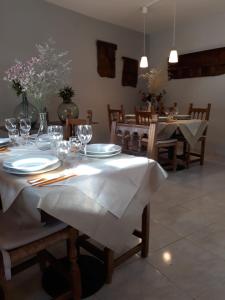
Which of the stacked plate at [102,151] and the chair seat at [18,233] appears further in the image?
the stacked plate at [102,151]

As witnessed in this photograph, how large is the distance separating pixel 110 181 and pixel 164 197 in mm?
1637

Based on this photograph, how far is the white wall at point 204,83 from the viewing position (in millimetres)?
4105

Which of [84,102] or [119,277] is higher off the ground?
[84,102]

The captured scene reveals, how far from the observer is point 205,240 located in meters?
1.78

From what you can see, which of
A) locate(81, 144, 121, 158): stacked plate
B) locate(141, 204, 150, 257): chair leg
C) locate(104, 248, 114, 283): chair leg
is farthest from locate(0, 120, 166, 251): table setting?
locate(141, 204, 150, 257): chair leg

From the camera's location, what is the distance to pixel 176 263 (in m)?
1.54

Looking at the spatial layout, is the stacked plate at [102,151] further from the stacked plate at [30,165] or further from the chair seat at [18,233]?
the chair seat at [18,233]

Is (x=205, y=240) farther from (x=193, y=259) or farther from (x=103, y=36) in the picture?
(x=103, y=36)

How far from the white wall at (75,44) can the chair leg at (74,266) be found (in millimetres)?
2704

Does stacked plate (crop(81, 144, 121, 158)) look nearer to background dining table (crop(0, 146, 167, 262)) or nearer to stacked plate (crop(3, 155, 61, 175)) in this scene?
background dining table (crop(0, 146, 167, 262))

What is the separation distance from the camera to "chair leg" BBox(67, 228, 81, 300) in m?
1.11

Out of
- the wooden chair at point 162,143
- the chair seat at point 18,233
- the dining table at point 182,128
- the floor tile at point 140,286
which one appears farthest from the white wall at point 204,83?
the chair seat at point 18,233

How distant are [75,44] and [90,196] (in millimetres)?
3566

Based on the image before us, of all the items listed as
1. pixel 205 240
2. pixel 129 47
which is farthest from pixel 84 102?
pixel 205 240
